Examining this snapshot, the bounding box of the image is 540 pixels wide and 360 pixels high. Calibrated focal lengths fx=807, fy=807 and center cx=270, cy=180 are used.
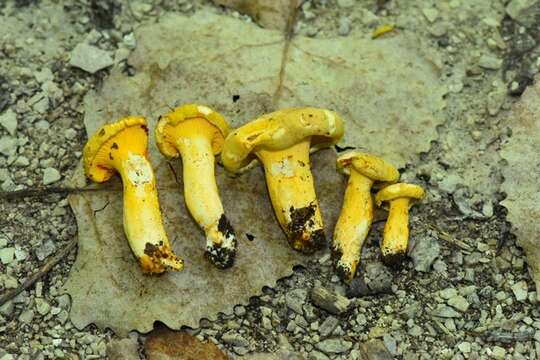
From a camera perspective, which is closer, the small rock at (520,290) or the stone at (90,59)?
the small rock at (520,290)

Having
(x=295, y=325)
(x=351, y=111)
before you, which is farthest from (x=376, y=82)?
(x=295, y=325)

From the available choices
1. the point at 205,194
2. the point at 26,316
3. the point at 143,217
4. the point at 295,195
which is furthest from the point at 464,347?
the point at 26,316

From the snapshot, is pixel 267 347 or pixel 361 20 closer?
pixel 267 347

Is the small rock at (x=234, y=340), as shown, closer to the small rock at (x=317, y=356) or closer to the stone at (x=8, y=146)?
the small rock at (x=317, y=356)

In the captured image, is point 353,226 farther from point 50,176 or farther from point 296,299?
point 50,176

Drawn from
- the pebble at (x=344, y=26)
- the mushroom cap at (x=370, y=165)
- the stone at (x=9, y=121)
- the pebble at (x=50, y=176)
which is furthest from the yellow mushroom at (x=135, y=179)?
the pebble at (x=344, y=26)

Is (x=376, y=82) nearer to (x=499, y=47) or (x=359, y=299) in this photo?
(x=499, y=47)
